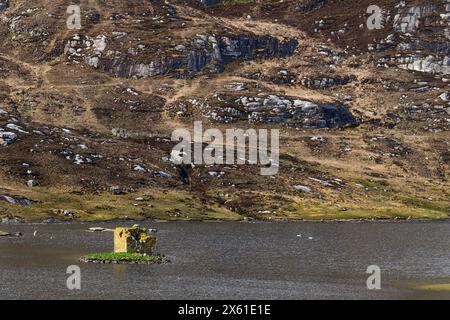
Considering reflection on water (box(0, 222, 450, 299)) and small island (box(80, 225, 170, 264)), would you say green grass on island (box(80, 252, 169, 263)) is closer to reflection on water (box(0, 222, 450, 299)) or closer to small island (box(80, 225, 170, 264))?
small island (box(80, 225, 170, 264))

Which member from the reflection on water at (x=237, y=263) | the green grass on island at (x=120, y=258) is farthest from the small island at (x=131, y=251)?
the reflection on water at (x=237, y=263)

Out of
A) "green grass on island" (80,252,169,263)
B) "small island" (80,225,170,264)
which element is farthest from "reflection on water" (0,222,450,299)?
"small island" (80,225,170,264)

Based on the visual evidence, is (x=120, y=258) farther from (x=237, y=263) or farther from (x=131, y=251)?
(x=237, y=263)

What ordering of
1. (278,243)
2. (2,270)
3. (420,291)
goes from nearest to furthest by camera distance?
(420,291)
(2,270)
(278,243)

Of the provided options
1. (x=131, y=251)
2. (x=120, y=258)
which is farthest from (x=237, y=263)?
(x=120, y=258)
